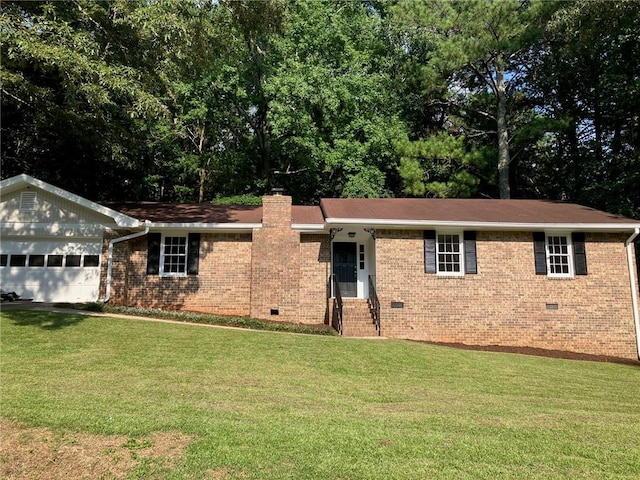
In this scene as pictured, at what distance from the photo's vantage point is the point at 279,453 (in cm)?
409

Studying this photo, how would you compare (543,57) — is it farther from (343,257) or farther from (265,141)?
(343,257)

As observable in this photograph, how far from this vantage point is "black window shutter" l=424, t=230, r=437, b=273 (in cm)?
1373

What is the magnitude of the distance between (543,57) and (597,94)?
150 inches

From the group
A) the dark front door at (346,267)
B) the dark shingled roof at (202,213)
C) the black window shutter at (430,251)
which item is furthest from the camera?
the dark front door at (346,267)

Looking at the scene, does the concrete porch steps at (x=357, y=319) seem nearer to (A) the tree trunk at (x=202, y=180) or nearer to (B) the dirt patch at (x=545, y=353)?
(B) the dirt patch at (x=545, y=353)

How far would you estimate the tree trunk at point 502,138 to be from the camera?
23.2 m

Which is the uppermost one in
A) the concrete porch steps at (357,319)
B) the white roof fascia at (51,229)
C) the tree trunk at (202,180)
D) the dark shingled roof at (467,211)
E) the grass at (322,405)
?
the tree trunk at (202,180)

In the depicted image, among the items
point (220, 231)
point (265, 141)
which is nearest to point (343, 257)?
point (220, 231)

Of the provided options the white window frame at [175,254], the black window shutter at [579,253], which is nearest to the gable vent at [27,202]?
the white window frame at [175,254]

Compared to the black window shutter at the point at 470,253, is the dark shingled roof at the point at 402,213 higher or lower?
higher

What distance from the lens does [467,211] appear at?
1529 centimetres

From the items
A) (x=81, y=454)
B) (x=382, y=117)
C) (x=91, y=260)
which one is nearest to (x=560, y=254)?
(x=382, y=117)

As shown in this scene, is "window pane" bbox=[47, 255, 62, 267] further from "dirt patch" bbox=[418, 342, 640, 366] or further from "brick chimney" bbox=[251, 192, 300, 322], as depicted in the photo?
"dirt patch" bbox=[418, 342, 640, 366]

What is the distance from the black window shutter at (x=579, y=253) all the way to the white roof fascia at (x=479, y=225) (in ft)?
1.29
